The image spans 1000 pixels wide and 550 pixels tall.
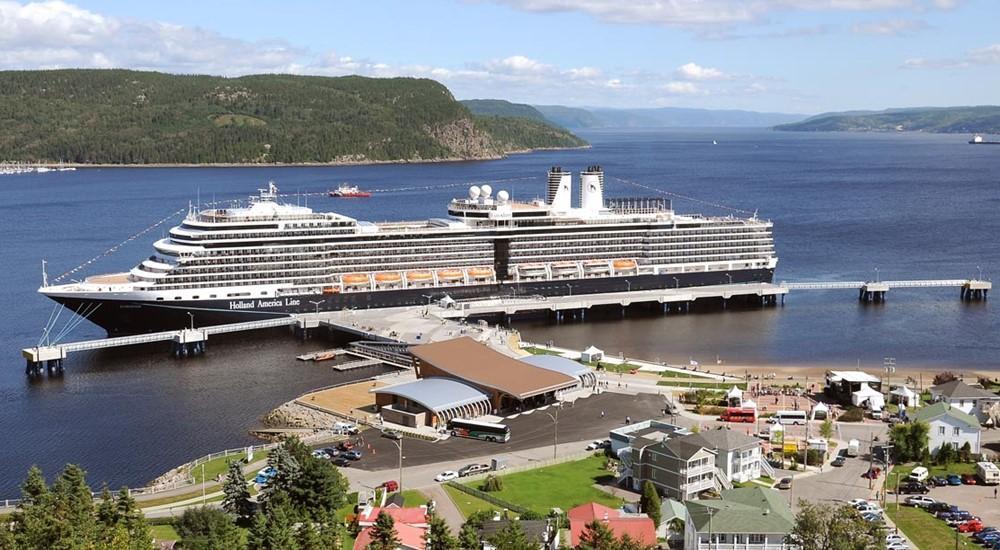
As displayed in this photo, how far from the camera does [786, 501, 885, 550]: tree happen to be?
118ft

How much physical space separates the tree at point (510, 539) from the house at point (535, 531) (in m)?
1.13

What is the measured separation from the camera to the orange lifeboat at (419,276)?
305 ft

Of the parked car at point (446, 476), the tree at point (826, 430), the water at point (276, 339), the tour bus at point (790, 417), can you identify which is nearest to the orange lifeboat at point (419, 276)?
the water at point (276, 339)

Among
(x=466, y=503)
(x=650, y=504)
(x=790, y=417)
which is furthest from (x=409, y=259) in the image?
(x=650, y=504)

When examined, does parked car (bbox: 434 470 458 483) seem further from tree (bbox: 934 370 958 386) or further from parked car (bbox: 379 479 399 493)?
tree (bbox: 934 370 958 386)

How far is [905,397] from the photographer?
6166 centimetres

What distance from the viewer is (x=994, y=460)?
51562mm

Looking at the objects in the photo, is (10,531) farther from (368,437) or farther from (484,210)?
(484,210)

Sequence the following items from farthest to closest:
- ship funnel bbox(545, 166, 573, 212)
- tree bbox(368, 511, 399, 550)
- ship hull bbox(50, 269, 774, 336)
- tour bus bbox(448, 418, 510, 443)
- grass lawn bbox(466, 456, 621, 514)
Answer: ship funnel bbox(545, 166, 573, 212) → ship hull bbox(50, 269, 774, 336) → tour bus bbox(448, 418, 510, 443) → grass lawn bbox(466, 456, 621, 514) → tree bbox(368, 511, 399, 550)

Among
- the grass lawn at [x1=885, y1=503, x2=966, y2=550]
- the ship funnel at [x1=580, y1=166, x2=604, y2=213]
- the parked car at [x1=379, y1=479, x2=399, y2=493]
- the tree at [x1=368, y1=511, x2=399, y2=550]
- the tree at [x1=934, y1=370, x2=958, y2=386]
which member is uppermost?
the ship funnel at [x1=580, y1=166, x2=604, y2=213]

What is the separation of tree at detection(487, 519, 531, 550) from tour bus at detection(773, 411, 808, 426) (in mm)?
25668

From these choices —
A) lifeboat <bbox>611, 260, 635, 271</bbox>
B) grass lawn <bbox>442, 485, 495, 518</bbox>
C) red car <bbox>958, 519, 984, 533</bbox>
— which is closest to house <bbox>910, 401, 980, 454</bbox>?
red car <bbox>958, 519, 984, 533</bbox>

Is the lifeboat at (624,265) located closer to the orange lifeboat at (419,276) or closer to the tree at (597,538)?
the orange lifeboat at (419,276)

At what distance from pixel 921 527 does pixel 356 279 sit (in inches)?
2287
